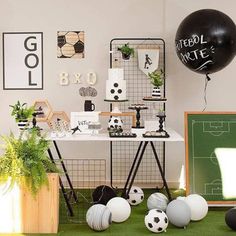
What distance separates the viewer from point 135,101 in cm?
553

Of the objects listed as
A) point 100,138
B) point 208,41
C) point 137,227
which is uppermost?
point 208,41

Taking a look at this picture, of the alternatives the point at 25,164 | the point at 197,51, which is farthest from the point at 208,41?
the point at 25,164

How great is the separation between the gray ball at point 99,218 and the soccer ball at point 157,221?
32 centimetres

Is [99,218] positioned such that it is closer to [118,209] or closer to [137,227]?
[118,209]

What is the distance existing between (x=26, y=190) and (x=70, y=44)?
6.53 ft

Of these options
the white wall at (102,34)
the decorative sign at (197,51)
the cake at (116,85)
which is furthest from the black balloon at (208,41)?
the white wall at (102,34)

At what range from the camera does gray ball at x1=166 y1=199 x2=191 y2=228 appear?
4176 millimetres

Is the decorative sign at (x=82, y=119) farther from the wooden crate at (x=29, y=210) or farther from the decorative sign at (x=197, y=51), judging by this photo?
the decorative sign at (x=197, y=51)

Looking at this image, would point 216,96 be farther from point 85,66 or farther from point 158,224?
point 158,224

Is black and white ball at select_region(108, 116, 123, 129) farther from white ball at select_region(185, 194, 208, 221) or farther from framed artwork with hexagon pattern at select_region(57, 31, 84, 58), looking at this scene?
white ball at select_region(185, 194, 208, 221)

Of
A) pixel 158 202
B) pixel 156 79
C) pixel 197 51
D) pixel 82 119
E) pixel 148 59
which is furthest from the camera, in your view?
pixel 148 59

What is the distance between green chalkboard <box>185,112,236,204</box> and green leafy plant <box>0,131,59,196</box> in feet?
4.70

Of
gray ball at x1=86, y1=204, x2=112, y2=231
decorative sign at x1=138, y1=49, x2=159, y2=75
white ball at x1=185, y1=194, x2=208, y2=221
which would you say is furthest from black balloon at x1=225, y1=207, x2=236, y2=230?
decorative sign at x1=138, y1=49, x2=159, y2=75

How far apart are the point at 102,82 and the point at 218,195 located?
1.75 metres
